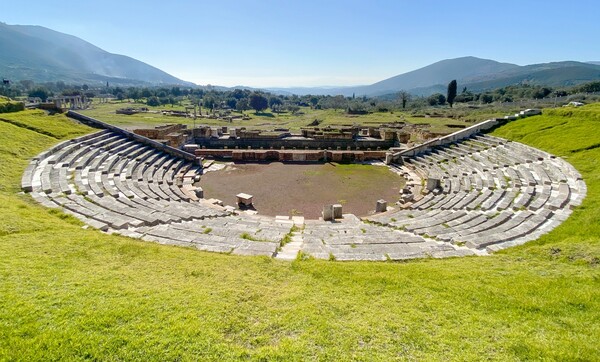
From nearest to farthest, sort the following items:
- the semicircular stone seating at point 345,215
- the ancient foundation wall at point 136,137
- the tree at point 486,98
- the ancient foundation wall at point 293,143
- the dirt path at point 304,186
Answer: the semicircular stone seating at point 345,215, the dirt path at point 304,186, the ancient foundation wall at point 136,137, the ancient foundation wall at point 293,143, the tree at point 486,98

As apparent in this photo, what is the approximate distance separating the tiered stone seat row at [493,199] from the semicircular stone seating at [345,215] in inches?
1.8

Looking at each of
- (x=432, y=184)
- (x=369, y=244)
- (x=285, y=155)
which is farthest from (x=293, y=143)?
(x=369, y=244)

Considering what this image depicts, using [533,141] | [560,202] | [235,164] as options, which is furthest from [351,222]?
[533,141]

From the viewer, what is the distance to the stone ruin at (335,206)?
10109mm

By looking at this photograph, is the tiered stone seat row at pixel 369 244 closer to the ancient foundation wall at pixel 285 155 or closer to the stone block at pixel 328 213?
the stone block at pixel 328 213

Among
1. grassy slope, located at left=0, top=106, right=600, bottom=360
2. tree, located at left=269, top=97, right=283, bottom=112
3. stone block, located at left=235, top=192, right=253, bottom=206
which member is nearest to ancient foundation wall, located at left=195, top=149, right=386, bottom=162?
stone block, located at left=235, top=192, right=253, bottom=206

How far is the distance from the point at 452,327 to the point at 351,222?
962cm

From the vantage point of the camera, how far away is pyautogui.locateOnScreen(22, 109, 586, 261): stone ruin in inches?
398

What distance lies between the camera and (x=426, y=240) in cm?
1120

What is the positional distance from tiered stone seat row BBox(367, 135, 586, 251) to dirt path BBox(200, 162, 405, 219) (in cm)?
288

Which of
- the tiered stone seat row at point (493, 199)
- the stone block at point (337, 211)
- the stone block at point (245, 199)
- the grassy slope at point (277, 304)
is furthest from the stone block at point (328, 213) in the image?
the grassy slope at point (277, 304)

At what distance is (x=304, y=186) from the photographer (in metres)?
21.7

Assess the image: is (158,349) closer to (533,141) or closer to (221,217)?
(221,217)

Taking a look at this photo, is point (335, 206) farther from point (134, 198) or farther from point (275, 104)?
point (275, 104)
